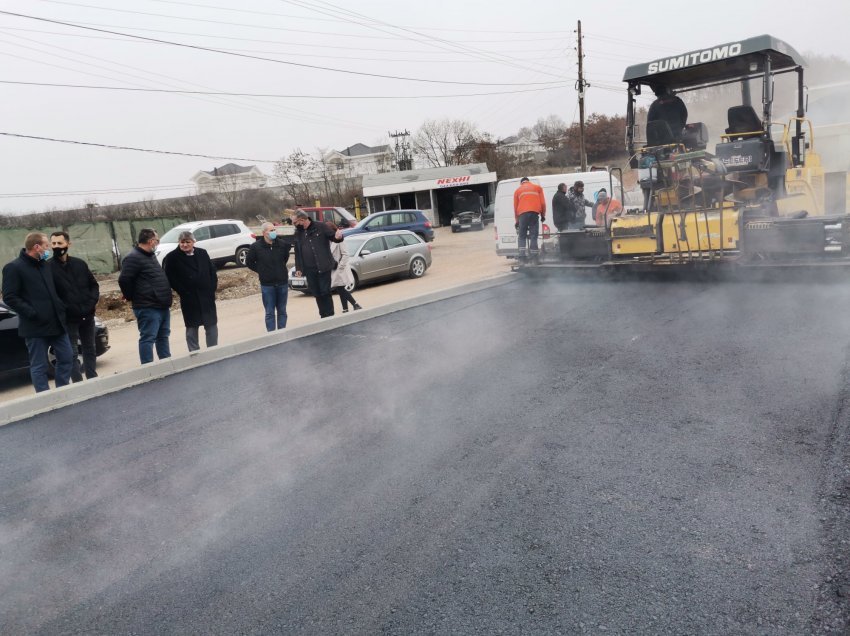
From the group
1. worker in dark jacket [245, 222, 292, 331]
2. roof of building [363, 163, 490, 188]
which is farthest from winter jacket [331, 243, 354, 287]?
roof of building [363, 163, 490, 188]

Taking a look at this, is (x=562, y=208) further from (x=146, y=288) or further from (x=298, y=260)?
(x=146, y=288)

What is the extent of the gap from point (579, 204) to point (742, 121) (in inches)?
173

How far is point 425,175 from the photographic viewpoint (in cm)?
3744

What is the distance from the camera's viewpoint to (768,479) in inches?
130

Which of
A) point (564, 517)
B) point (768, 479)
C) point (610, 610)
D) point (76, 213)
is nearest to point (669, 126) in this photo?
point (768, 479)

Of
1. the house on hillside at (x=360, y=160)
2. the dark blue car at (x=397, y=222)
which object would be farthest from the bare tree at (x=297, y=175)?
the dark blue car at (x=397, y=222)

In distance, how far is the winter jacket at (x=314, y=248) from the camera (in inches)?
325

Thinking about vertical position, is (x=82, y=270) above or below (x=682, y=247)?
above

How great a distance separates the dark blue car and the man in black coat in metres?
14.5

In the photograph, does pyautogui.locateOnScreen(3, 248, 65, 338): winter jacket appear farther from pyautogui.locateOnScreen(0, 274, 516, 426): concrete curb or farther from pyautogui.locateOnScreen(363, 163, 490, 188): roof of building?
pyautogui.locateOnScreen(363, 163, 490, 188): roof of building

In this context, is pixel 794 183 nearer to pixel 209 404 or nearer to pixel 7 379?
pixel 209 404

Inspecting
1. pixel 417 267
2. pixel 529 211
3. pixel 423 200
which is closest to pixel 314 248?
pixel 529 211

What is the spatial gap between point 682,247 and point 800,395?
4.72 meters

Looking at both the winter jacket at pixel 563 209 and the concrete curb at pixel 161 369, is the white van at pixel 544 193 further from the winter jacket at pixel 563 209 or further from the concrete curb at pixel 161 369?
the concrete curb at pixel 161 369
